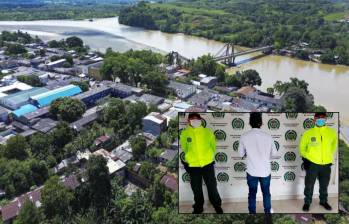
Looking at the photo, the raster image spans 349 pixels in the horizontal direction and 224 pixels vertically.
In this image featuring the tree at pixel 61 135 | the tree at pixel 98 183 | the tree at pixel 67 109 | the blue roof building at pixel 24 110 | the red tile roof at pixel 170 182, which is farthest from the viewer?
the blue roof building at pixel 24 110

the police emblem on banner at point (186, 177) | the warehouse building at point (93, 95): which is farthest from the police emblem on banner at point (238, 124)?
the warehouse building at point (93, 95)

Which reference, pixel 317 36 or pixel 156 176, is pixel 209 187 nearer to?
pixel 156 176

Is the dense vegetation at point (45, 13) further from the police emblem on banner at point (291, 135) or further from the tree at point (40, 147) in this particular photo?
the police emblem on banner at point (291, 135)

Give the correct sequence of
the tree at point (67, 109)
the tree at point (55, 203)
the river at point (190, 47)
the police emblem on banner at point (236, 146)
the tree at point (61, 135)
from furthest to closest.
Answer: the river at point (190, 47), the tree at point (67, 109), the tree at point (61, 135), the tree at point (55, 203), the police emblem on banner at point (236, 146)

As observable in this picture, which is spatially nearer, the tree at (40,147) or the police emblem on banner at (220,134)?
the police emblem on banner at (220,134)

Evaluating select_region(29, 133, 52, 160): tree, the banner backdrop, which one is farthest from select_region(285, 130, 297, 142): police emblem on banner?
select_region(29, 133, 52, 160): tree

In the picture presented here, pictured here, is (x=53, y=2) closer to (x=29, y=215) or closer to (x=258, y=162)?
(x=29, y=215)
